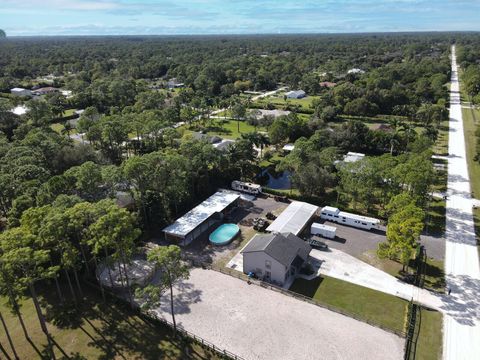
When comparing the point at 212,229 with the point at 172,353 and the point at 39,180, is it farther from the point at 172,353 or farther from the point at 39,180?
the point at 39,180

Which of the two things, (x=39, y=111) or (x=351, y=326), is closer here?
(x=351, y=326)

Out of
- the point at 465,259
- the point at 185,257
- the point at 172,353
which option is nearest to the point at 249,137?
the point at 185,257

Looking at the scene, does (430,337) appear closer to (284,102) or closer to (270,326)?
(270,326)

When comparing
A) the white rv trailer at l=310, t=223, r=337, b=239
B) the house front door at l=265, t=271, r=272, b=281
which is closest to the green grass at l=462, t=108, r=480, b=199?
the white rv trailer at l=310, t=223, r=337, b=239

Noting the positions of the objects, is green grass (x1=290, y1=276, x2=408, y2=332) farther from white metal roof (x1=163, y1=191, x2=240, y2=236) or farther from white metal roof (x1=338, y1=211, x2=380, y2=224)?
white metal roof (x1=163, y1=191, x2=240, y2=236)

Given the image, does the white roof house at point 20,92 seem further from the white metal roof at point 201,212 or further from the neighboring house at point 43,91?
the white metal roof at point 201,212

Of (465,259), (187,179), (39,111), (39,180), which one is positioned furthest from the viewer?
(39,111)

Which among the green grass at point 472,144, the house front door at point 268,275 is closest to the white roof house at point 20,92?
the house front door at point 268,275
